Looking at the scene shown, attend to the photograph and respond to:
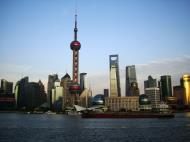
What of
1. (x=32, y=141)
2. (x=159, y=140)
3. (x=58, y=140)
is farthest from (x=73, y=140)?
(x=159, y=140)

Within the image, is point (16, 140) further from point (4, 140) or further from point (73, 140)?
point (73, 140)

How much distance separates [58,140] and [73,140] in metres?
3.90

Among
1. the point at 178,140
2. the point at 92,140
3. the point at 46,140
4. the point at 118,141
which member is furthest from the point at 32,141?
the point at 178,140

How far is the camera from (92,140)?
74562mm

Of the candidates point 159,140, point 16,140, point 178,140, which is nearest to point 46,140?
point 16,140

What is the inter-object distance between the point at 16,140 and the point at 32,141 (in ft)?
16.6

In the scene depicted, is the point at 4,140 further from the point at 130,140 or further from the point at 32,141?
the point at 130,140

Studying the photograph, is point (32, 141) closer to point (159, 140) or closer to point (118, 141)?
point (118, 141)

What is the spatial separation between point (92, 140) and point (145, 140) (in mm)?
13722

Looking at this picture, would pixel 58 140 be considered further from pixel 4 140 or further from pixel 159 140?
pixel 159 140

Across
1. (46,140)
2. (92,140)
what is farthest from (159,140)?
(46,140)

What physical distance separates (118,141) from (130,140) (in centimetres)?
405

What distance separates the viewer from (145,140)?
244 ft

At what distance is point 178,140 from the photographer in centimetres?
7419
